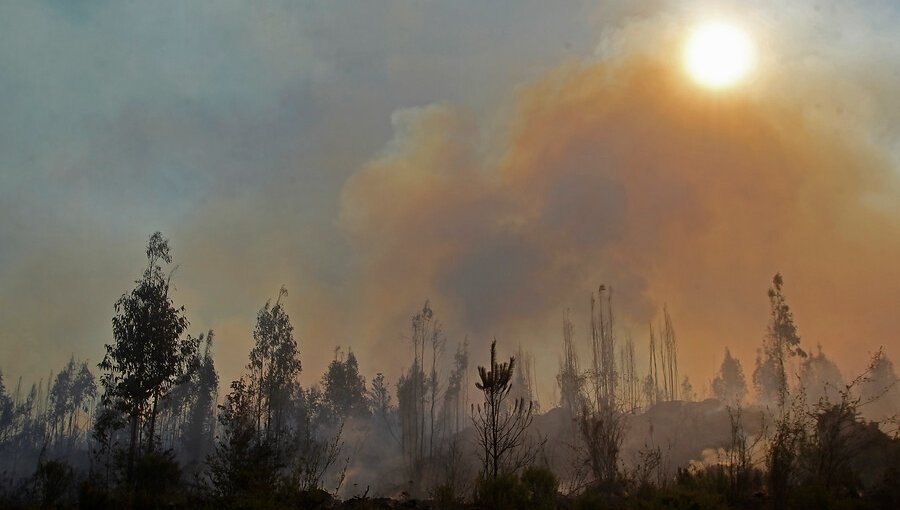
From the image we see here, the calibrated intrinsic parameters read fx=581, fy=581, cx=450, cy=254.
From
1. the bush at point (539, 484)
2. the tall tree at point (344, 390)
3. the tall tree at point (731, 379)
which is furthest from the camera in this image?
the tall tree at point (731, 379)

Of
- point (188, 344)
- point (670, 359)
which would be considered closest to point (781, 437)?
point (188, 344)

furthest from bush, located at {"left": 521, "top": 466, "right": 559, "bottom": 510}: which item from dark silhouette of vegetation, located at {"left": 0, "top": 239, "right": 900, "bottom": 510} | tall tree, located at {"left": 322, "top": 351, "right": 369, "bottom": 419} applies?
tall tree, located at {"left": 322, "top": 351, "right": 369, "bottom": 419}

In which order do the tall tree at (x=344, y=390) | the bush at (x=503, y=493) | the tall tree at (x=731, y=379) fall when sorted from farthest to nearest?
the tall tree at (x=731, y=379) < the tall tree at (x=344, y=390) < the bush at (x=503, y=493)

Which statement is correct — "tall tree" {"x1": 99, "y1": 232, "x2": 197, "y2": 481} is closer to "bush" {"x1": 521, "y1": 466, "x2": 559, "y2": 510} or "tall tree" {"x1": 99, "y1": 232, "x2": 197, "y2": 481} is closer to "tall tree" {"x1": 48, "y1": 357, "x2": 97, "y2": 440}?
"bush" {"x1": 521, "y1": 466, "x2": 559, "y2": 510}

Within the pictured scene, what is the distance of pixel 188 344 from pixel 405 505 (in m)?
17.9

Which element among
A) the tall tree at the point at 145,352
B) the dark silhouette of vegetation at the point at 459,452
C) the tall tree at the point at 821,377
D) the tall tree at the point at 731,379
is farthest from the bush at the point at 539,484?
the tall tree at the point at 731,379

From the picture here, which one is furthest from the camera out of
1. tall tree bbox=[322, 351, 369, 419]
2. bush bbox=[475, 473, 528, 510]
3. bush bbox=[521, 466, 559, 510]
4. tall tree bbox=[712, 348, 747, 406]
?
tall tree bbox=[712, 348, 747, 406]

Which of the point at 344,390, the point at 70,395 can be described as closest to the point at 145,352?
the point at 344,390

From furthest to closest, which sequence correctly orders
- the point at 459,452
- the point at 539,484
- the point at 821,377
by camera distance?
the point at 821,377 → the point at 459,452 → the point at 539,484

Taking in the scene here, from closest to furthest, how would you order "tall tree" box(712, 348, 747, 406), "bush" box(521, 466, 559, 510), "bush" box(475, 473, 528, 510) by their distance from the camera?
1. "bush" box(475, 473, 528, 510)
2. "bush" box(521, 466, 559, 510)
3. "tall tree" box(712, 348, 747, 406)

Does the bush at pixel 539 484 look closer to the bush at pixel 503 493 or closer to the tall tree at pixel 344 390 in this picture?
the bush at pixel 503 493

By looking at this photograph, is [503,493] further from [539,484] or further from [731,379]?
[731,379]

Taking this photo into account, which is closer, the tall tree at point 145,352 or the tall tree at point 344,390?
the tall tree at point 145,352

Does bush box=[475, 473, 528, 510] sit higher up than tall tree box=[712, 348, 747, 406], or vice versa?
tall tree box=[712, 348, 747, 406]
